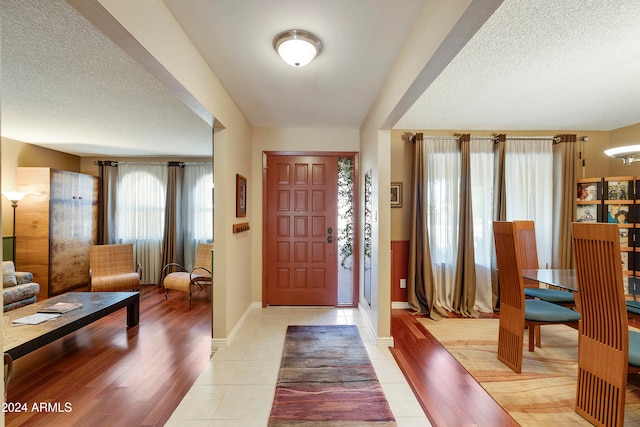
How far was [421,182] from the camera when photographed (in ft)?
13.7

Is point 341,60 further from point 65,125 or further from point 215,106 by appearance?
point 65,125

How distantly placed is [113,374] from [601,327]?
3.60 m

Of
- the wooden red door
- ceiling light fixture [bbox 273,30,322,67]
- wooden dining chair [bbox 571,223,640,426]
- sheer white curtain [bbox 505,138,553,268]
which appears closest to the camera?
wooden dining chair [bbox 571,223,640,426]

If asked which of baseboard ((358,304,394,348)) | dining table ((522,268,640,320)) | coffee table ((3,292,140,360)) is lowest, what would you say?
baseboard ((358,304,394,348))

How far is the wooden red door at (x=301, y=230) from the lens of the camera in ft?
14.4

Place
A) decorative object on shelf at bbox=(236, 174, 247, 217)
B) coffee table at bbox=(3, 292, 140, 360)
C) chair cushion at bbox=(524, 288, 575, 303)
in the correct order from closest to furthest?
coffee table at bbox=(3, 292, 140, 360) < chair cushion at bbox=(524, 288, 575, 303) < decorative object on shelf at bbox=(236, 174, 247, 217)

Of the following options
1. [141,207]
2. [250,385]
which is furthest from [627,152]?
[141,207]

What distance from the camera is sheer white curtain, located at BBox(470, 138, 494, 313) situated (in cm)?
422

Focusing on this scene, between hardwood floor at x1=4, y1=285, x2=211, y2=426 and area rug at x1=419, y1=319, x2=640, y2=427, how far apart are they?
2.37m

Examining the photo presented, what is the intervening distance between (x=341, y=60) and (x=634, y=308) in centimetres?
259

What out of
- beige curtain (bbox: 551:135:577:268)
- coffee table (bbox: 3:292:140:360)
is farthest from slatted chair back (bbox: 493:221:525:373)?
coffee table (bbox: 3:292:140:360)

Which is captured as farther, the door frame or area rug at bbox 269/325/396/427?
the door frame

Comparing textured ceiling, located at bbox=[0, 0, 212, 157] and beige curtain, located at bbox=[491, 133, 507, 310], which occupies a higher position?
textured ceiling, located at bbox=[0, 0, 212, 157]

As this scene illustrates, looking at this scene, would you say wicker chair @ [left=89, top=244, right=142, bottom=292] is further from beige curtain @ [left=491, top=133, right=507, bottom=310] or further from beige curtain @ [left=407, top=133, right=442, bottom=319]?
beige curtain @ [left=491, top=133, right=507, bottom=310]
